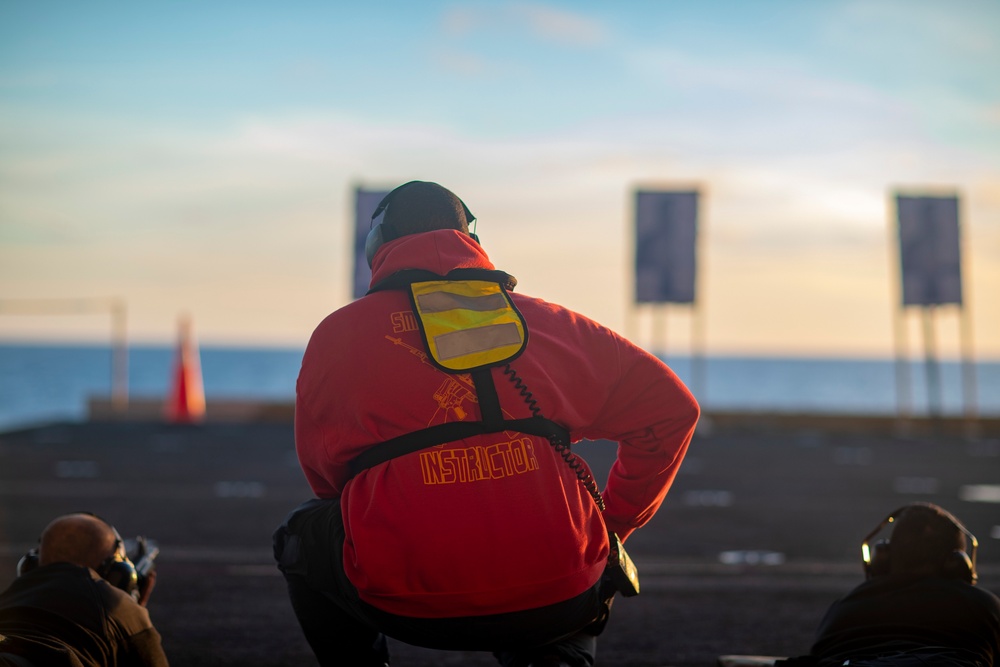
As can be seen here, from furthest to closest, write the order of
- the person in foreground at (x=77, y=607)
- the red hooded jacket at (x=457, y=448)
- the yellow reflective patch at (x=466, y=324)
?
the person in foreground at (x=77, y=607) → the yellow reflective patch at (x=466, y=324) → the red hooded jacket at (x=457, y=448)

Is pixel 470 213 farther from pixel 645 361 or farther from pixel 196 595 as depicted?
pixel 196 595

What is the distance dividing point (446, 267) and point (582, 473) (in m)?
0.66

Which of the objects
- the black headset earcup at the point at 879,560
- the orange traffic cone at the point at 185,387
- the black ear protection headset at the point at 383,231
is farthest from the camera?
the orange traffic cone at the point at 185,387

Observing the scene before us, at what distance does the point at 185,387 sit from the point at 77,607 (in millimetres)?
15968

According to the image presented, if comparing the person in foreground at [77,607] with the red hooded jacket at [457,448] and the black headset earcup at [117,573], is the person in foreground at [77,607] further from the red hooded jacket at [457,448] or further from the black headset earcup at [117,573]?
the red hooded jacket at [457,448]

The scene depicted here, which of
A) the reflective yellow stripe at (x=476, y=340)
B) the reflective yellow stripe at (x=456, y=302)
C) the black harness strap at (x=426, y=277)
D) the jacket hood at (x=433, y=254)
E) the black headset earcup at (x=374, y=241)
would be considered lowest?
the reflective yellow stripe at (x=476, y=340)

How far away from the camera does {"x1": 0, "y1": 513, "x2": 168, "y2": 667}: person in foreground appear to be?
2.69 m

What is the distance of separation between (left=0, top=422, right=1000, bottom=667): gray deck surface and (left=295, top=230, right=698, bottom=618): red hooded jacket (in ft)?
6.74

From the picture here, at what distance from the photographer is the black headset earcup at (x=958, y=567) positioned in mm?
3113

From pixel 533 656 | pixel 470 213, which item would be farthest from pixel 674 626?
pixel 470 213

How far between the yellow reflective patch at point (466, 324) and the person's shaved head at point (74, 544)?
1.32 meters

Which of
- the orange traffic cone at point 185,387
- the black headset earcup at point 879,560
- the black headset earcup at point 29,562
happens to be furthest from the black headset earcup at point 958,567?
the orange traffic cone at point 185,387

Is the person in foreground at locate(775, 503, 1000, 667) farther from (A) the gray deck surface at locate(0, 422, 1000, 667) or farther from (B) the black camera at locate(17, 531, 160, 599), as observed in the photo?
(B) the black camera at locate(17, 531, 160, 599)

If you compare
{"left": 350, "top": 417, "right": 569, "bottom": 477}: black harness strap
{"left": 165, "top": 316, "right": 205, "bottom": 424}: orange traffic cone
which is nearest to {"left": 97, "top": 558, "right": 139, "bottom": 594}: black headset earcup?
{"left": 350, "top": 417, "right": 569, "bottom": 477}: black harness strap
